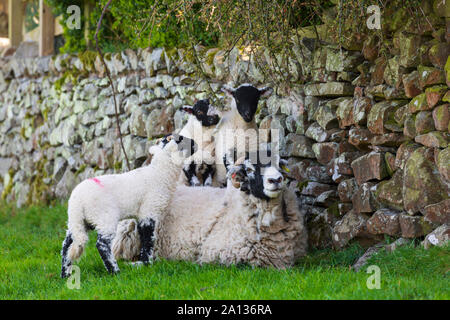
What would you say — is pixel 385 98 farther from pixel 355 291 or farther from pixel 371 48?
pixel 355 291

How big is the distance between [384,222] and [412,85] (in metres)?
1.03

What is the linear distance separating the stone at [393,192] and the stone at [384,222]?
0.22 ft

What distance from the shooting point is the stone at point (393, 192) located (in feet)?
14.6

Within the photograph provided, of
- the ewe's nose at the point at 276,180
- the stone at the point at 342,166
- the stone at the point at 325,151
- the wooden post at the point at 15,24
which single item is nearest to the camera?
the ewe's nose at the point at 276,180

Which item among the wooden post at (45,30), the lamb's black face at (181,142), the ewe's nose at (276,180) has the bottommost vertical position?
the ewe's nose at (276,180)

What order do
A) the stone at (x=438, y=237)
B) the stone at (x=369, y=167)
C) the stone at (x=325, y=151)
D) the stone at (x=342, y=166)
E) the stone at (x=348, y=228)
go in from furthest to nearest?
1. the stone at (x=325, y=151)
2. the stone at (x=342, y=166)
3. the stone at (x=348, y=228)
4. the stone at (x=369, y=167)
5. the stone at (x=438, y=237)

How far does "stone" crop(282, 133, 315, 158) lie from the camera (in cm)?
536

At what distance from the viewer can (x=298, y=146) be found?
17.8ft

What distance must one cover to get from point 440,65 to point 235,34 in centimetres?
174

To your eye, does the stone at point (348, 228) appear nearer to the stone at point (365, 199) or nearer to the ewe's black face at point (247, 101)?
the stone at point (365, 199)

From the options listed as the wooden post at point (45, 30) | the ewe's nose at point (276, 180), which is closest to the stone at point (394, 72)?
the ewe's nose at point (276, 180)

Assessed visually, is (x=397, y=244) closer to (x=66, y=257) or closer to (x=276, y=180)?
(x=276, y=180)

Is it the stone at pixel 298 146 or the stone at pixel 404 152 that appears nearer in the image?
the stone at pixel 404 152

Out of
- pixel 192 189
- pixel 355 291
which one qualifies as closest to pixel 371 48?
pixel 192 189
